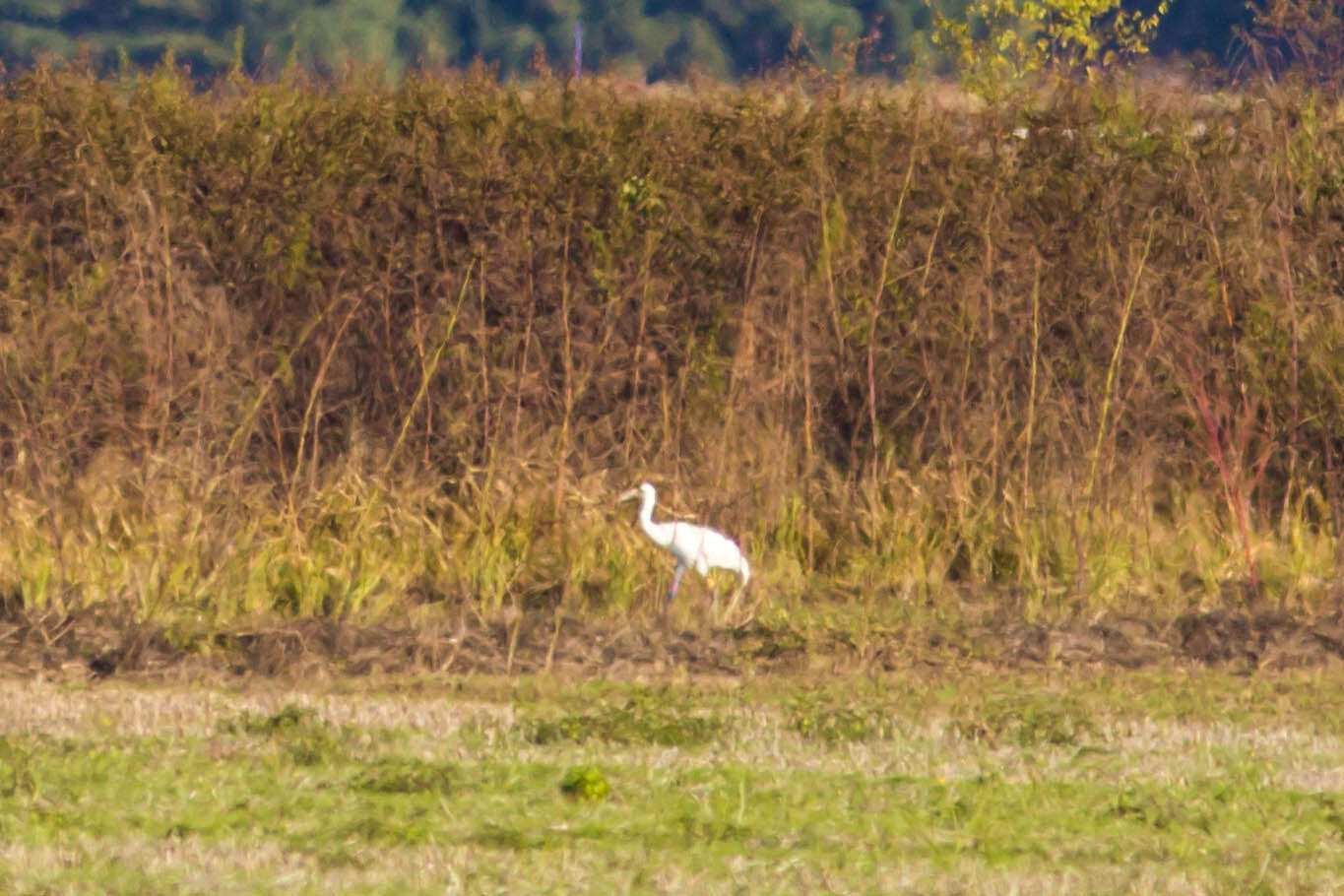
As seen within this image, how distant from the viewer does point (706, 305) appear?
11.7 m

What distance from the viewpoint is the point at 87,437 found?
1123cm

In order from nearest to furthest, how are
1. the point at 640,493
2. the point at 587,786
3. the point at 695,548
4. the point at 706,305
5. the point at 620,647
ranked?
the point at 587,786
the point at 620,647
the point at 695,548
the point at 640,493
the point at 706,305

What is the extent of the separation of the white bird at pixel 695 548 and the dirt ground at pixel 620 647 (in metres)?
0.40

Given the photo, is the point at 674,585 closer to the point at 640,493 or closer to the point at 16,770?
the point at 640,493

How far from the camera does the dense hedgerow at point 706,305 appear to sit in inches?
437

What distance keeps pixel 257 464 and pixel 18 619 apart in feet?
6.58

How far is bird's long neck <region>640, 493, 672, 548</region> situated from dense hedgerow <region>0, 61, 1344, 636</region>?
500mm

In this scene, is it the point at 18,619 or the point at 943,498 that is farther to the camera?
the point at 943,498

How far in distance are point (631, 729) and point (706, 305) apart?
4501 mm

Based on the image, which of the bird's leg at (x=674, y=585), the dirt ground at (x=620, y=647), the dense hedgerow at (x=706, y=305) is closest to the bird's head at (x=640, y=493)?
the dense hedgerow at (x=706, y=305)

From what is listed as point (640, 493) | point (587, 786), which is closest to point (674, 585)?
point (640, 493)

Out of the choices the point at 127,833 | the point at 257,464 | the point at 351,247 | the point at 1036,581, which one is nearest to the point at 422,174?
the point at 351,247

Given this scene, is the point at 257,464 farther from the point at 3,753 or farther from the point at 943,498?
the point at 3,753

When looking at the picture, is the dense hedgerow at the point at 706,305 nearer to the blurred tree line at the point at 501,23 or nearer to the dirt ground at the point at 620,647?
the dirt ground at the point at 620,647
